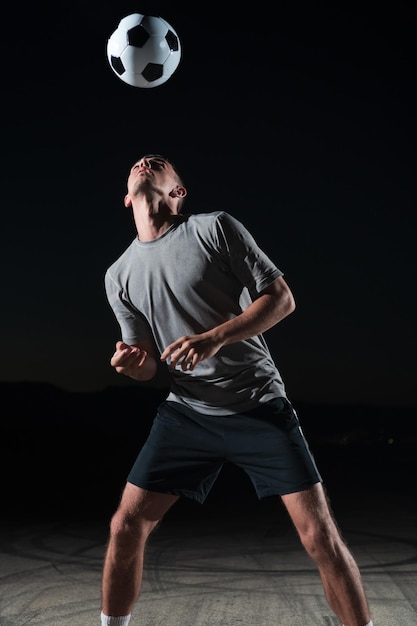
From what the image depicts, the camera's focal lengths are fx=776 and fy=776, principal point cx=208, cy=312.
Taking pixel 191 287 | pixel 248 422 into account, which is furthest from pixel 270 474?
pixel 191 287

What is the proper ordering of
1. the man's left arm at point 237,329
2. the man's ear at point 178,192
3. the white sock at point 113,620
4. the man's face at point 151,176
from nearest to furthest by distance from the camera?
the man's left arm at point 237,329 < the white sock at point 113,620 < the man's face at point 151,176 < the man's ear at point 178,192

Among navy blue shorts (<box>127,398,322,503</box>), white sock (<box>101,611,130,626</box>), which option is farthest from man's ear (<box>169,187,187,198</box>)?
white sock (<box>101,611,130,626</box>)

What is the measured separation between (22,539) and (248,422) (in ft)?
15.3

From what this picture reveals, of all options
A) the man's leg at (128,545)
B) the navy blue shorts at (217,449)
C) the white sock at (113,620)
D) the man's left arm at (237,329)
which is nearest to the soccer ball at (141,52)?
the man's left arm at (237,329)

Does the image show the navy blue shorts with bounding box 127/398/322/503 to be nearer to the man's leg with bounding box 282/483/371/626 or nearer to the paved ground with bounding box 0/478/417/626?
the man's leg with bounding box 282/483/371/626

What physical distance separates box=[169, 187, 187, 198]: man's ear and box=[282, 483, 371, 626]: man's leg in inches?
61.8

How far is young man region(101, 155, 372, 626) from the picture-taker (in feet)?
10.9

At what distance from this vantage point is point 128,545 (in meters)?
3.50

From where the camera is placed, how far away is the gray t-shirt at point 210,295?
11.6 ft

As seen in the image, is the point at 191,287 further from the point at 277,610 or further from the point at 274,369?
the point at 277,610

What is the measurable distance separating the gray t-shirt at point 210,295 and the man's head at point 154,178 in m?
0.21

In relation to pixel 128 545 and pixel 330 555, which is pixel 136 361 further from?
pixel 330 555

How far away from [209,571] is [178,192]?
313 cm

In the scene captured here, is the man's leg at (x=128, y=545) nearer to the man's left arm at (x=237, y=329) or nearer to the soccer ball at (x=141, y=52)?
the man's left arm at (x=237, y=329)
